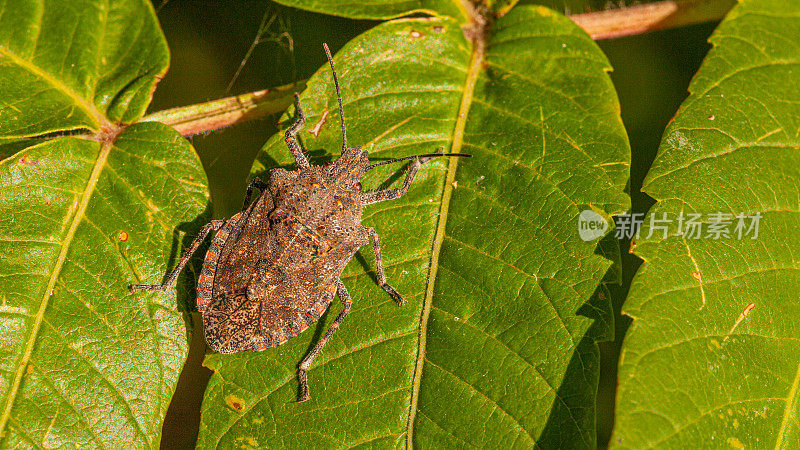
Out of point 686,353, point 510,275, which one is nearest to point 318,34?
point 510,275

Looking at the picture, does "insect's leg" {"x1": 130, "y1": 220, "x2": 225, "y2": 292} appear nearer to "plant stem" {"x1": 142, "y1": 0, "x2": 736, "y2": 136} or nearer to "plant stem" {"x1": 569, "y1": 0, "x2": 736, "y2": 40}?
"plant stem" {"x1": 142, "y1": 0, "x2": 736, "y2": 136}

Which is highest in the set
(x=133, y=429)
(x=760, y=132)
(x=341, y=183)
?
(x=341, y=183)

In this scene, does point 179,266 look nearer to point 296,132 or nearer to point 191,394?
point 296,132

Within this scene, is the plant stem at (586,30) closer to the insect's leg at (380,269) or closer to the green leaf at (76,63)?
the green leaf at (76,63)

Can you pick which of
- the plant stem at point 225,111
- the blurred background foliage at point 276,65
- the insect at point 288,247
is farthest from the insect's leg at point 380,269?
the blurred background foliage at point 276,65

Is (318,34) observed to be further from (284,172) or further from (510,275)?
(510,275)

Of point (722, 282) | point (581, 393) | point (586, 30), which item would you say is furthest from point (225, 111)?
point (722, 282)
